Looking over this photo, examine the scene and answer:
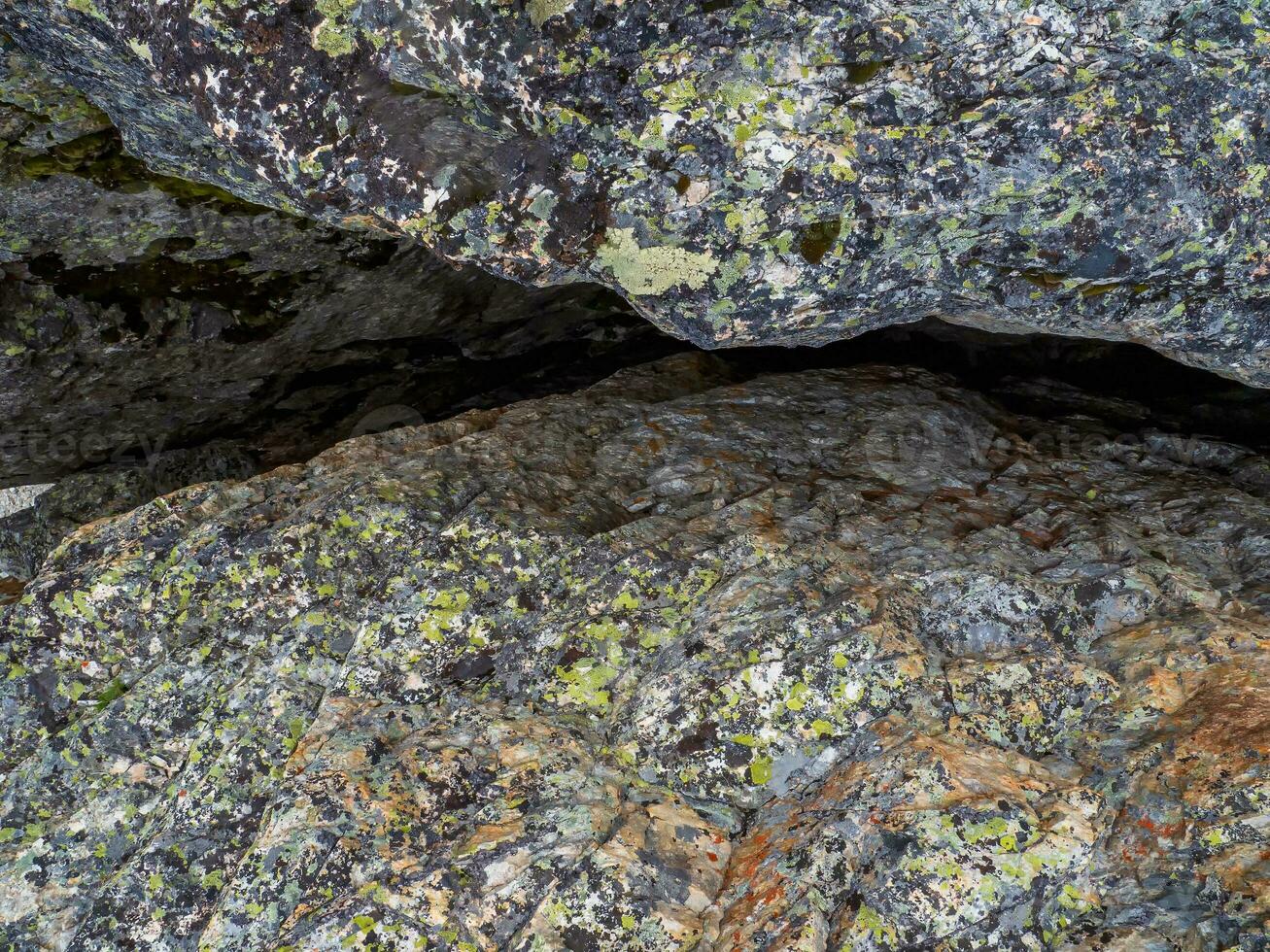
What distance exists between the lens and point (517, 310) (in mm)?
9422

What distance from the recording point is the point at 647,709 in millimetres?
4652

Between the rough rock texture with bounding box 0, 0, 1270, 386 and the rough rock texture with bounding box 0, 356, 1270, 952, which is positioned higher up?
the rough rock texture with bounding box 0, 0, 1270, 386

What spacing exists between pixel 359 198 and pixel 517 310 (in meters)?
4.99

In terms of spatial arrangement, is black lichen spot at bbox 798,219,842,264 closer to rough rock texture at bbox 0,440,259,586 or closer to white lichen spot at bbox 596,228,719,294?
white lichen spot at bbox 596,228,719,294

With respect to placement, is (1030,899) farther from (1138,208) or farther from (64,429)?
(64,429)

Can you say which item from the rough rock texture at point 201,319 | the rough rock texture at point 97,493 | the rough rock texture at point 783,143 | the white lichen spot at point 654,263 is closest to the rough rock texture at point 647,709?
the rough rock texture at point 783,143

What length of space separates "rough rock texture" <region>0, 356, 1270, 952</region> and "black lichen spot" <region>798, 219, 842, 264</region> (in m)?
1.81

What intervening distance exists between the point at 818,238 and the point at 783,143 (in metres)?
0.46

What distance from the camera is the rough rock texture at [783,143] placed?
399 cm

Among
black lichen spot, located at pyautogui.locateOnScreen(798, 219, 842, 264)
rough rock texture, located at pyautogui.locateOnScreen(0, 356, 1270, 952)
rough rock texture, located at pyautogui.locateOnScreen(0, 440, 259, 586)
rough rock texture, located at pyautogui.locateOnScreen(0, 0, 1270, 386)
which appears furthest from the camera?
rough rock texture, located at pyautogui.locateOnScreen(0, 440, 259, 586)

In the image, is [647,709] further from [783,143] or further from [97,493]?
[97,493]

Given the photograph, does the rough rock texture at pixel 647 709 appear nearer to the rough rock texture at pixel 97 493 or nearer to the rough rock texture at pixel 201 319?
the rough rock texture at pixel 201 319

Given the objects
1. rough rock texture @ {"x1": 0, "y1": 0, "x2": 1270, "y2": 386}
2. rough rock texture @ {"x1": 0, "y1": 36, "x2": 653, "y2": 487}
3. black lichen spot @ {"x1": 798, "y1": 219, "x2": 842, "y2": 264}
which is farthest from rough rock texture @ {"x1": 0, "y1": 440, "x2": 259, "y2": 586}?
black lichen spot @ {"x1": 798, "y1": 219, "x2": 842, "y2": 264}

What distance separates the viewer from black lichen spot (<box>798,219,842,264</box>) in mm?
4281
